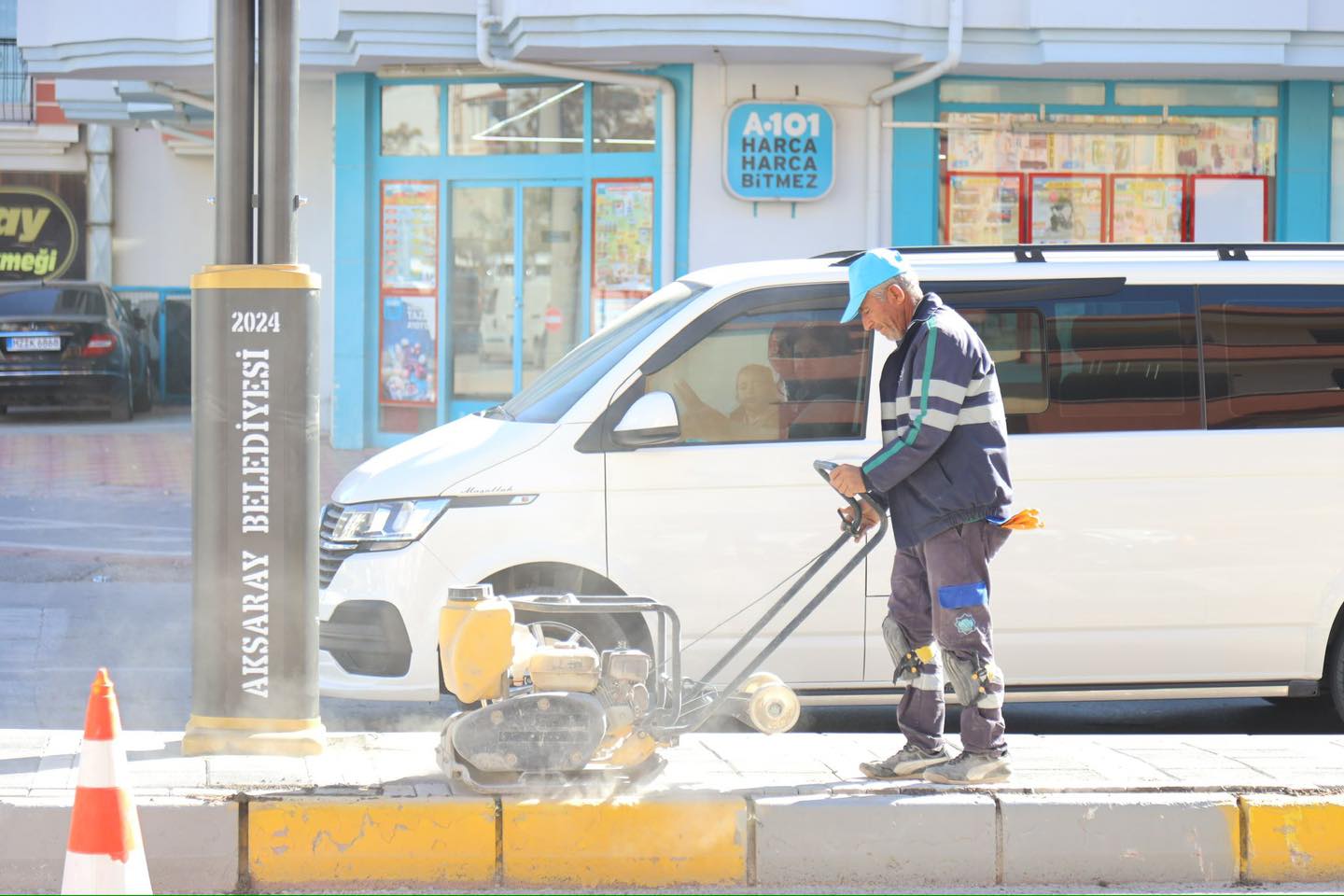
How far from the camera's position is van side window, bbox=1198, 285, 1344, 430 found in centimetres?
666

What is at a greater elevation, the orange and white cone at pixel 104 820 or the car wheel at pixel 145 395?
the car wheel at pixel 145 395

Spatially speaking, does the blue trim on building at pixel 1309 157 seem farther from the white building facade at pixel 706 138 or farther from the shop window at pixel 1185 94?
the shop window at pixel 1185 94

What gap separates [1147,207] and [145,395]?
12.2 m

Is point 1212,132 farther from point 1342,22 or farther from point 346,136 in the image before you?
point 346,136

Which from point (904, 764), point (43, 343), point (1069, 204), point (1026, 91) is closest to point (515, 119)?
point (1026, 91)

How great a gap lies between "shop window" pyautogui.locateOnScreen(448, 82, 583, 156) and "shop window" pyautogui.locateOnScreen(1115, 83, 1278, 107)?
5.08 metres

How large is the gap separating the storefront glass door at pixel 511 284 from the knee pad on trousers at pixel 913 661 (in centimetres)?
→ 1113

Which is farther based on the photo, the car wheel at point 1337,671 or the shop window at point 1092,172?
the shop window at point 1092,172

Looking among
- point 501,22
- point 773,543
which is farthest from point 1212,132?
point 773,543

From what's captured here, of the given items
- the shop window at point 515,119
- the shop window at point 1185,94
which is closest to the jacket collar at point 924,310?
the shop window at point 515,119

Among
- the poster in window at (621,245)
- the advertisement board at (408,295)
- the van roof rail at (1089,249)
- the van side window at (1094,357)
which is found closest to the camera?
the van side window at (1094,357)

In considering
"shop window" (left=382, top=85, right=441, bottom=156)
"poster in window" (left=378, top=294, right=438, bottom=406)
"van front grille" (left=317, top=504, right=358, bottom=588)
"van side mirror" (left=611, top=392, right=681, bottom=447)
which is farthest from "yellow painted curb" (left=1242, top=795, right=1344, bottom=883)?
"shop window" (left=382, top=85, right=441, bottom=156)

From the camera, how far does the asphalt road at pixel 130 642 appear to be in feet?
24.2

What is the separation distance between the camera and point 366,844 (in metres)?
4.78
